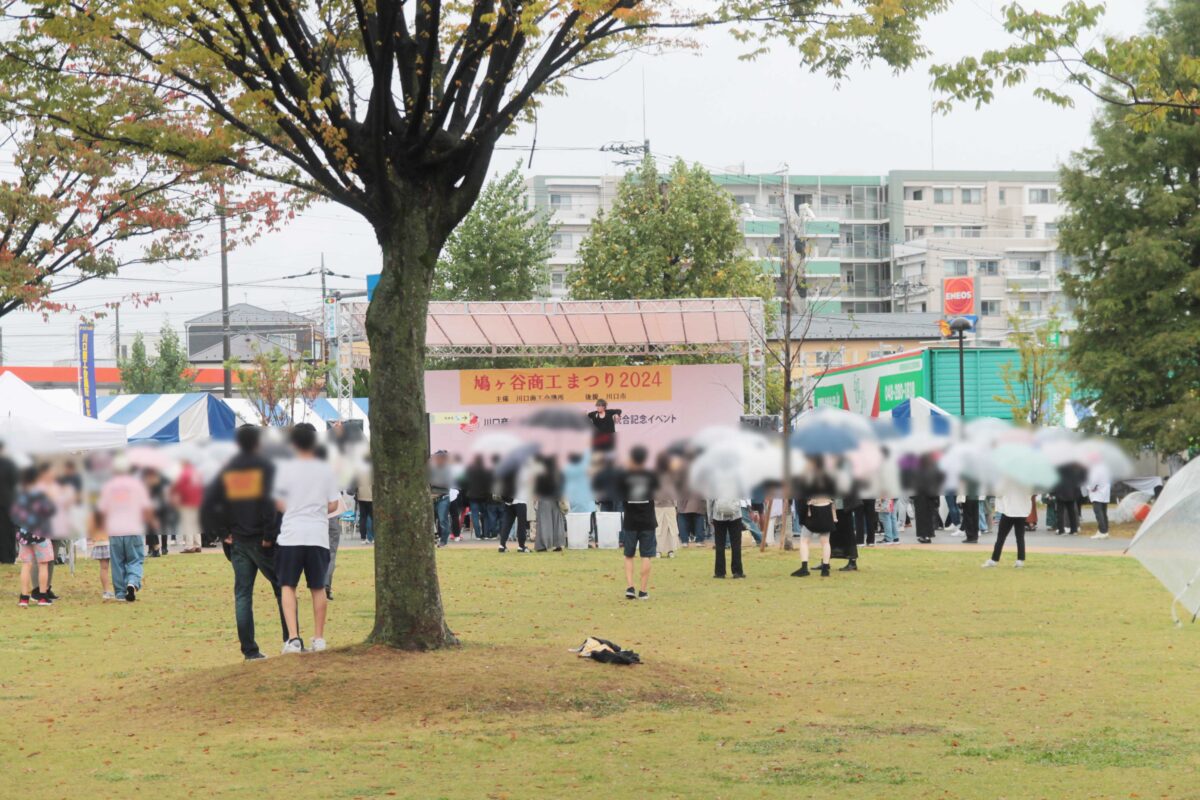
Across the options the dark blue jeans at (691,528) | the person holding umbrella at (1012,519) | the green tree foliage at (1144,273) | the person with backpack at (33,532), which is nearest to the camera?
the person with backpack at (33,532)

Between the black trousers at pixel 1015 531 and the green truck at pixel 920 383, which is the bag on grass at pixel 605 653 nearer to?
the green truck at pixel 920 383

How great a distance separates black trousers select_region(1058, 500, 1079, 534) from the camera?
24.9 meters

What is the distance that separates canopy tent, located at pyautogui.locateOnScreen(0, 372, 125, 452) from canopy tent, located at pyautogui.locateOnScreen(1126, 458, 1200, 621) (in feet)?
44.8

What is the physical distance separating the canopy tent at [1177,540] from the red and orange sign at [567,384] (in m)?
24.7

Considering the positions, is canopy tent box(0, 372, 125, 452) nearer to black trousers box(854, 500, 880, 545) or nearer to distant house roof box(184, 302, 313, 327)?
black trousers box(854, 500, 880, 545)

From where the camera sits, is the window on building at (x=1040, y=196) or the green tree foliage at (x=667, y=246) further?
the window on building at (x=1040, y=196)

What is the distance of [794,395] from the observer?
93.7ft

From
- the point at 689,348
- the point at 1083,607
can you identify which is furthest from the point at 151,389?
the point at 1083,607

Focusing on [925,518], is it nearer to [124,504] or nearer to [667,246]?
→ [124,504]

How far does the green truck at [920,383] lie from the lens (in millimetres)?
10883

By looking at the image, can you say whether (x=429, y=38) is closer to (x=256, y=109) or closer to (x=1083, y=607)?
(x=256, y=109)

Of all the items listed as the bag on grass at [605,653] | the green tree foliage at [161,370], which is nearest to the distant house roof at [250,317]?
the green tree foliage at [161,370]

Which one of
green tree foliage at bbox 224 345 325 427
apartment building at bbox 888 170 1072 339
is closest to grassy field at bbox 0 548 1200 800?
Result: green tree foliage at bbox 224 345 325 427

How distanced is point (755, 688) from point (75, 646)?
24.4 ft
